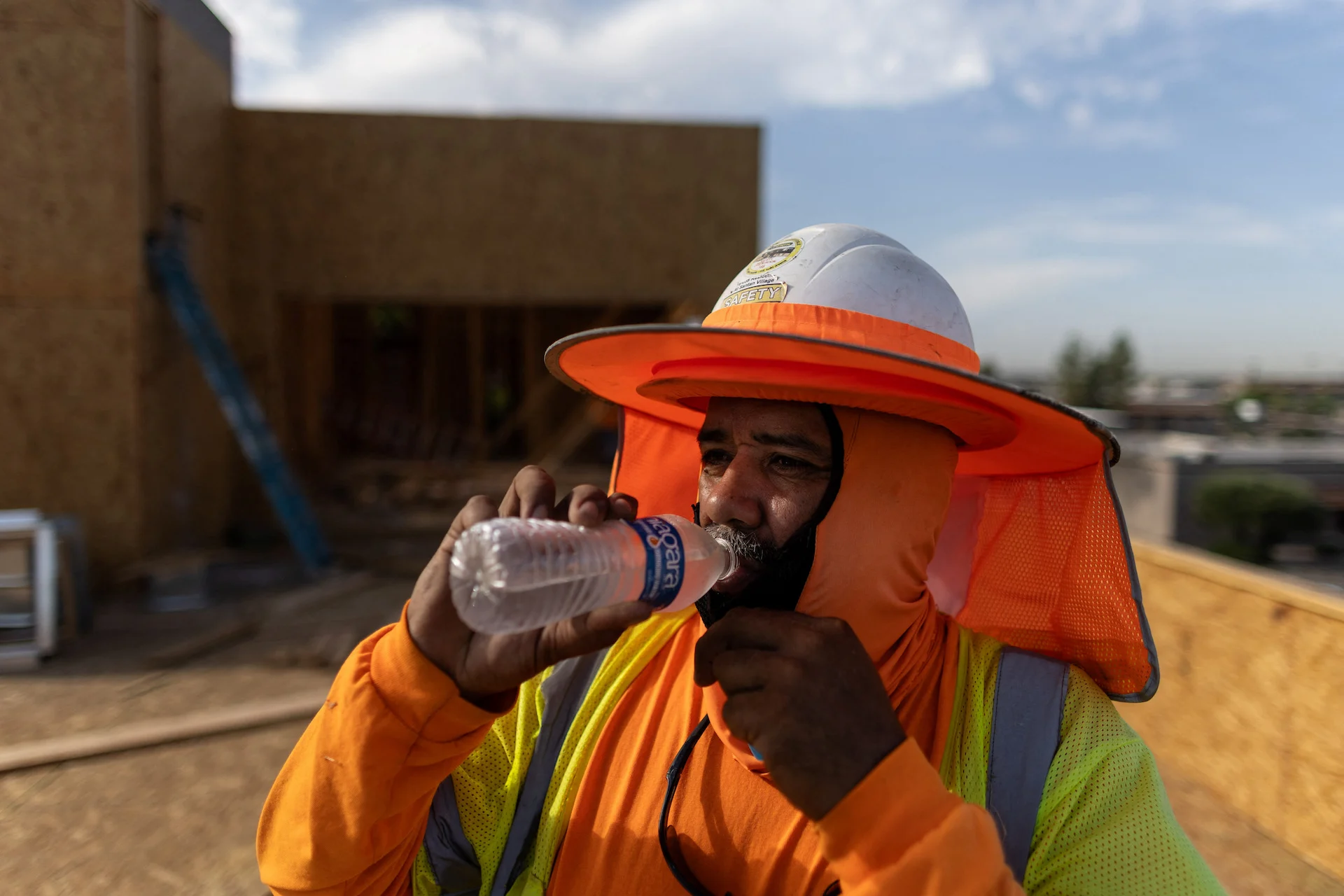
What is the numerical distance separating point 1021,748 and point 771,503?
0.60 metres

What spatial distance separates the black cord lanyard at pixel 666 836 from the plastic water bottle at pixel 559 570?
14.6 inches

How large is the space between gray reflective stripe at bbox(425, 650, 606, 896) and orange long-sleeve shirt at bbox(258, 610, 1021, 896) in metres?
0.08

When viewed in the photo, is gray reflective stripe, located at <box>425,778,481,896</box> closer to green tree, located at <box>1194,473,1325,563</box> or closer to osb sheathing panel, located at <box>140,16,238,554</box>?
osb sheathing panel, located at <box>140,16,238,554</box>

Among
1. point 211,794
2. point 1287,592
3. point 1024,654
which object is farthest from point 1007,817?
point 211,794

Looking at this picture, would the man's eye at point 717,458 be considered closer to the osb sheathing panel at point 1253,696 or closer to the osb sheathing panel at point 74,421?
the osb sheathing panel at point 1253,696

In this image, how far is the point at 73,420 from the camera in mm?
8344

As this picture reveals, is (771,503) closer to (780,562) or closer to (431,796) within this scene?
(780,562)

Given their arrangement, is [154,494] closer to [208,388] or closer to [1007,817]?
[208,388]

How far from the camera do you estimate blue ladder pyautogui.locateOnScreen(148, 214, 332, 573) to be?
8.81 meters

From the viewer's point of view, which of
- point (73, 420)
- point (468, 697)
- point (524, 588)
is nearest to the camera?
point (524, 588)

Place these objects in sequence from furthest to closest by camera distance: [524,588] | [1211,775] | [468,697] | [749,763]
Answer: [1211,775], [749,763], [468,697], [524,588]

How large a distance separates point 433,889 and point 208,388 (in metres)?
10.1

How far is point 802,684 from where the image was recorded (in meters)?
1.18

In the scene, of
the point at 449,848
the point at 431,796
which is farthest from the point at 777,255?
the point at 449,848
